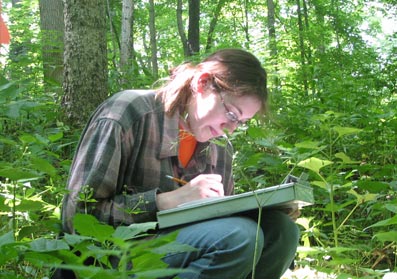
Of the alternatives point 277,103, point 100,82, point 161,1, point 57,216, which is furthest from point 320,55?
point 161,1

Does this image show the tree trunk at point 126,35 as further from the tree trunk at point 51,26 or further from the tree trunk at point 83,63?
the tree trunk at point 83,63

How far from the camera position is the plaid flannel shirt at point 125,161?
1.77 metres

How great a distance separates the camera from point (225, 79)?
6.37 ft

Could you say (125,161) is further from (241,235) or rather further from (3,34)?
(3,34)

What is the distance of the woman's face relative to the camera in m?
1.94

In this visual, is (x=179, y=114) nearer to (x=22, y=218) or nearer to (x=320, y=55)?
A: (x=22, y=218)

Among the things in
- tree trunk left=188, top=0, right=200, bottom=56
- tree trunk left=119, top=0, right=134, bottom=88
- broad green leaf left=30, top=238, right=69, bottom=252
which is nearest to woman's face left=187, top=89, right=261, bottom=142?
broad green leaf left=30, top=238, right=69, bottom=252

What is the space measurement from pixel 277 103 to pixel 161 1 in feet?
36.8

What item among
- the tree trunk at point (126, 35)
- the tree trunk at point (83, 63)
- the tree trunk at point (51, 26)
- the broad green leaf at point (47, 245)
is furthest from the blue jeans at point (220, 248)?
the tree trunk at point (126, 35)

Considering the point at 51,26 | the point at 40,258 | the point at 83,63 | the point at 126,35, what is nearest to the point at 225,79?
the point at 40,258

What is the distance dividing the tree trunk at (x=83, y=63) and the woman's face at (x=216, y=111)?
1.95 metres

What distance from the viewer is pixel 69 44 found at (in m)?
3.82

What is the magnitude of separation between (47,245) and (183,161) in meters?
1.08

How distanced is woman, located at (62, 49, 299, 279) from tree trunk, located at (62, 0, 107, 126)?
1817 millimetres
